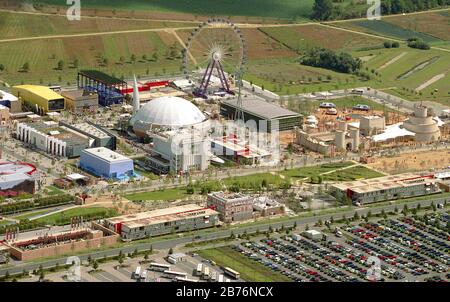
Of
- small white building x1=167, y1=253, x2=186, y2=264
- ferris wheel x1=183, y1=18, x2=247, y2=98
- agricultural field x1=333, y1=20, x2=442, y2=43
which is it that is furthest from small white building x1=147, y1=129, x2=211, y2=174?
agricultural field x1=333, y1=20, x2=442, y2=43

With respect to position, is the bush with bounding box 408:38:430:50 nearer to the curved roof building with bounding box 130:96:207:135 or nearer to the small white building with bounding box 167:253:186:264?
the curved roof building with bounding box 130:96:207:135

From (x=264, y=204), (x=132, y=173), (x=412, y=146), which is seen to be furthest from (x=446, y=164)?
(x=132, y=173)

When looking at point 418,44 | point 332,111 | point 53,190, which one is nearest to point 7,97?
point 53,190

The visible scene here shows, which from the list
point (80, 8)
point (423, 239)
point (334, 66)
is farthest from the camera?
point (80, 8)

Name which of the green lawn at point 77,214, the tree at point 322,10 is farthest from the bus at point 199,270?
the tree at point 322,10

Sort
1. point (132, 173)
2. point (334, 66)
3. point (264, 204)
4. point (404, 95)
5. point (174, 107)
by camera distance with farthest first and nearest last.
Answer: point (334, 66)
point (404, 95)
point (174, 107)
point (132, 173)
point (264, 204)
